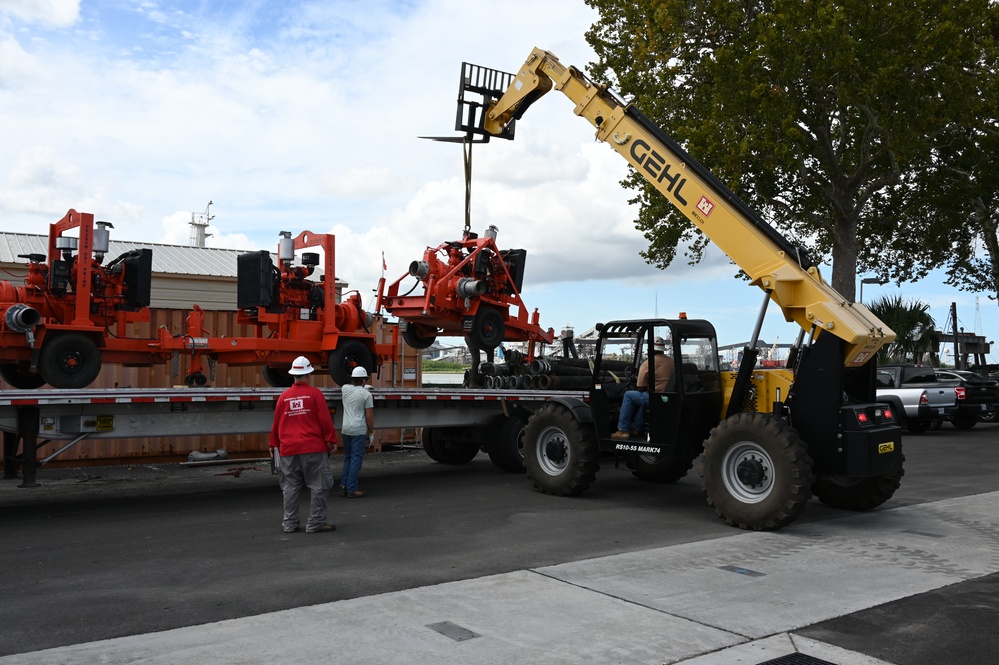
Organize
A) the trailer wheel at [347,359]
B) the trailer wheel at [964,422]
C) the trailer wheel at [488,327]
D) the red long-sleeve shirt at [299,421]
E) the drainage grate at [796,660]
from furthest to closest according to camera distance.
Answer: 1. the trailer wheel at [964,422]
2. the trailer wheel at [488,327]
3. the trailer wheel at [347,359]
4. the red long-sleeve shirt at [299,421]
5. the drainage grate at [796,660]

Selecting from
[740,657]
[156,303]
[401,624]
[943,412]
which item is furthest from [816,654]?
[943,412]

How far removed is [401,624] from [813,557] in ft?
13.9

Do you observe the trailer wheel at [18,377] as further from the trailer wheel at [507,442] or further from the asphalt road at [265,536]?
the trailer wheel at [507,442]

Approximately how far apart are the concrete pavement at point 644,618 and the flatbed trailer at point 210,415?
5.30 m

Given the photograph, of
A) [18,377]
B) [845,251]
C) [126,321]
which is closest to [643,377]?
[126,321]

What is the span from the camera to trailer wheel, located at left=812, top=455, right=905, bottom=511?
408 inches

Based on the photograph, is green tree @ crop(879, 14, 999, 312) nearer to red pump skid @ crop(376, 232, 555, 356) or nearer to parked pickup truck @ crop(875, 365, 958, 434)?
parked pickup truck @ crop(875, 365, 958, 434)

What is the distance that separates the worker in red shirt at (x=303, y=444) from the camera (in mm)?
8938

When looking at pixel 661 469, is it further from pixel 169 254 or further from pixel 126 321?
pixel 169 254

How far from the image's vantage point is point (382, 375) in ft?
59.2

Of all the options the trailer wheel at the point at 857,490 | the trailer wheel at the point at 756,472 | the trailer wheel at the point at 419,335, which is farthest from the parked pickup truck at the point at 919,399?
the trailer wheel at the point at 756,472

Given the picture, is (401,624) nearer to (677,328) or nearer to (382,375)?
(677,328)

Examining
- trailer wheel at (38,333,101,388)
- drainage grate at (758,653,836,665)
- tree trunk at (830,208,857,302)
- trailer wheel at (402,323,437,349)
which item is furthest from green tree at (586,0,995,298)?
drainage grate at (758,653,836,665)

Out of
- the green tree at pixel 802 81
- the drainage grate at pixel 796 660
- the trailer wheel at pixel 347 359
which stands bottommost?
the drainage grate at pixel 796 660
